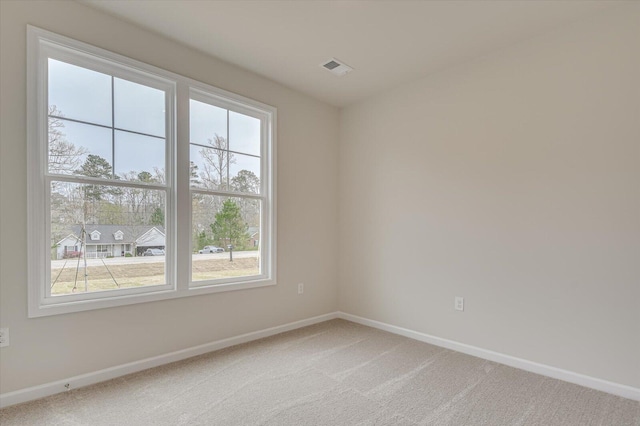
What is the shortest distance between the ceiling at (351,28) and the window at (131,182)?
1.25 ft

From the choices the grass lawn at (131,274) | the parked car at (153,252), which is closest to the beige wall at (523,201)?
the grass lawn at (131,274)

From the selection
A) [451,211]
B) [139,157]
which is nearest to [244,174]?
[139,157]

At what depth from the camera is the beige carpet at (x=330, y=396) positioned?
1.94 m

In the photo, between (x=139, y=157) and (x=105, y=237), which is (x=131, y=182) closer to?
(x=139, y=157)

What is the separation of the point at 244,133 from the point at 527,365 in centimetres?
322

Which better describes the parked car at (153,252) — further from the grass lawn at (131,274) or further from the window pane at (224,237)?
the window pane at (224,237)

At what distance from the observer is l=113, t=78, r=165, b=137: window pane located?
8.35 ft

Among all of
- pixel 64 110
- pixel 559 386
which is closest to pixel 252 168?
pixel 64 110

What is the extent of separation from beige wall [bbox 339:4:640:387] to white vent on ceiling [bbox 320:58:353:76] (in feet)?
2.30

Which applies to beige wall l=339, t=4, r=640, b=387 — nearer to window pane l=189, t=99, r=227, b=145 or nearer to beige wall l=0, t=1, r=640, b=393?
beige wall l=0, t=1, r=640, b=393

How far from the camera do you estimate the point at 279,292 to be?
11.5 ft

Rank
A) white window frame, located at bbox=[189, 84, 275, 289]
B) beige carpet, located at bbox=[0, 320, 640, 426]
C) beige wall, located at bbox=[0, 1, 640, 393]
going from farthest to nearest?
1. white window frame, located at bbox=[189, 84, 275, 289]
2. beige wall, located at bbox=[0, 1, 640, 393]
3. beige carpet, located at bbox=[0, 320, 640, 426]

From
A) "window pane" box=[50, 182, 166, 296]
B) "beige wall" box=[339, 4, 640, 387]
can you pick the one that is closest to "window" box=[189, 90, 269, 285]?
"window pane" box=[50, 182, 166, 296]

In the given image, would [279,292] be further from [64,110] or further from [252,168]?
[64,110]
